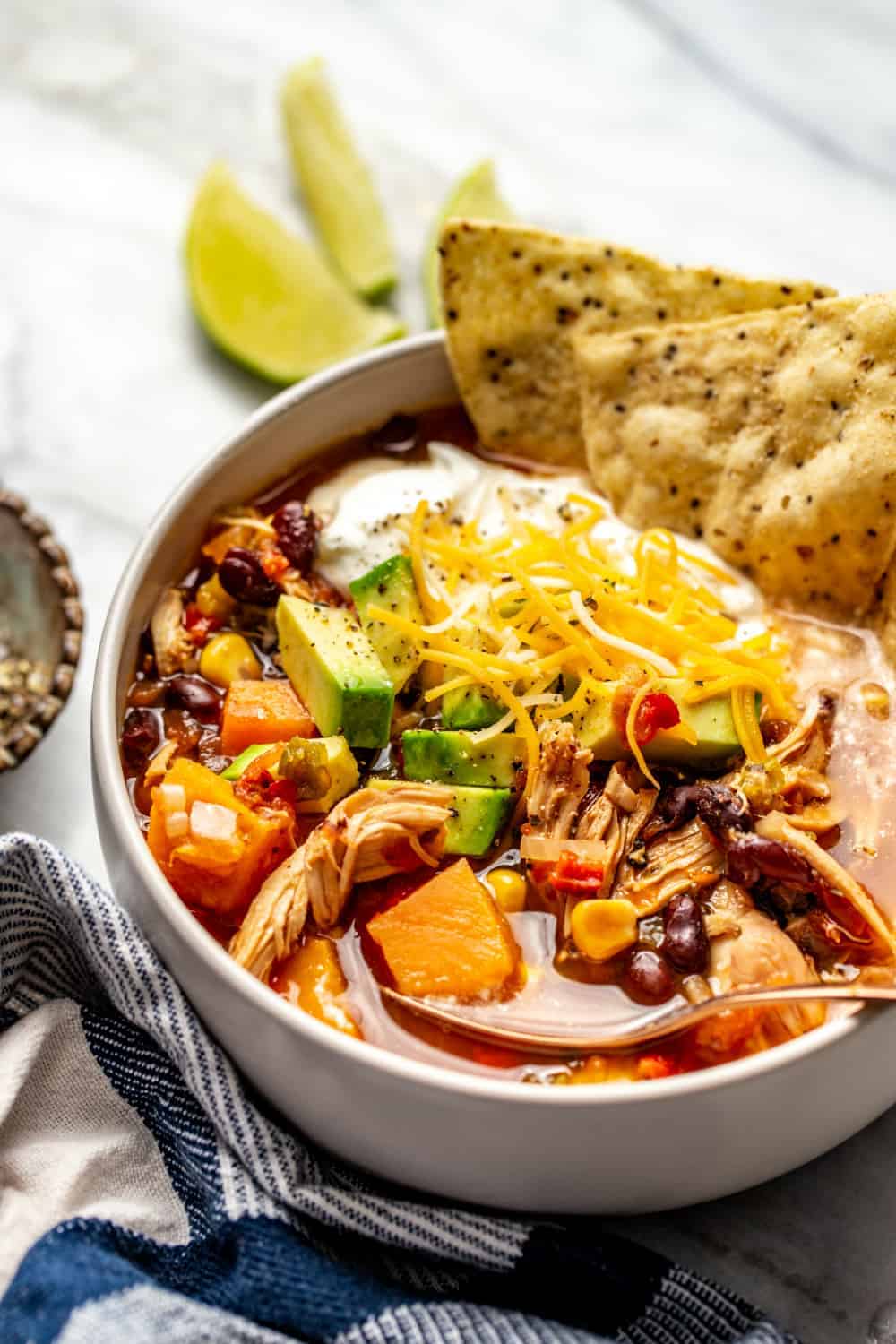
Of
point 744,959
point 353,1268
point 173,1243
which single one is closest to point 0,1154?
point 173,1243

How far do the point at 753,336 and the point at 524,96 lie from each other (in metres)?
1.84

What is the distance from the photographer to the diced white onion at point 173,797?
291 centimetres

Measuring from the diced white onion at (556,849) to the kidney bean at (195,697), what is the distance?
0.72 meters

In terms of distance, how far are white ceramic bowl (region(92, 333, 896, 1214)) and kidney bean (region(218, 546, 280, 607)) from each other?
31 cm

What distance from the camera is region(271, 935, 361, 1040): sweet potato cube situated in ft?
9.38

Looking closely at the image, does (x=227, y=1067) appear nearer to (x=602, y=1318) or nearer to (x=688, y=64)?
(x=602, y=1318)

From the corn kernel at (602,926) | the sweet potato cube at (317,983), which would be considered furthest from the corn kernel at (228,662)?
the corn kernel at (602,926)

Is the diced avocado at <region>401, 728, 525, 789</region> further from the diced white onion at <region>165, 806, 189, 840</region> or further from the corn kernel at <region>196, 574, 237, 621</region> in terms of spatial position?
the corn kernel at <region>196, 574, 237, 621</region>

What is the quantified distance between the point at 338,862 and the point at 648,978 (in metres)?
0.58

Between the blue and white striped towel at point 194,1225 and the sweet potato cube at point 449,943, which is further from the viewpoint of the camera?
the sweet potato cube at point 449,943

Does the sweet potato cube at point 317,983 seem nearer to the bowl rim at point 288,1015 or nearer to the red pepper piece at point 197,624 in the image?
the bowl rim at point 288,1015

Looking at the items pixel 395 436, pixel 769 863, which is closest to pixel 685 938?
pixel 769 863

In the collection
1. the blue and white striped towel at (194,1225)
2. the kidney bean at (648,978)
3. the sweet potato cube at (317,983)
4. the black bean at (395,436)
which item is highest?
the black bean at (395,436)

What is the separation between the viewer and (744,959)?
9.30 ft
